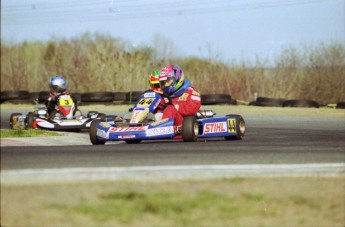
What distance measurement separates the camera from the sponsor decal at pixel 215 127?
43.8 feet

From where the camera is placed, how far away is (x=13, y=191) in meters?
7.68

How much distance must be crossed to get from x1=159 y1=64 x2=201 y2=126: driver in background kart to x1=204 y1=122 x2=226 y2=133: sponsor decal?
35 cm

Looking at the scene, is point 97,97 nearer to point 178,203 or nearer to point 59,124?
point 59,124

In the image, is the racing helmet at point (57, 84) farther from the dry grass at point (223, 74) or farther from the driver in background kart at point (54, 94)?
the dry grass at point (223, 74)

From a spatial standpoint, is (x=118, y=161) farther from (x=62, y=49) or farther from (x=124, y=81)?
(x=62, y=49)

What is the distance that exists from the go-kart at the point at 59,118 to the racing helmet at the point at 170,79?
4.41m

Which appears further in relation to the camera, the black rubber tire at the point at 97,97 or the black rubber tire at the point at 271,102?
the black rubber tire at the point at 97,97

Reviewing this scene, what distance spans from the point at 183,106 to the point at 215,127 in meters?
0.66

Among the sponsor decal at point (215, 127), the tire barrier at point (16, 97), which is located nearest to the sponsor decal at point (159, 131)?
the sponsor decal at point (215, 127)

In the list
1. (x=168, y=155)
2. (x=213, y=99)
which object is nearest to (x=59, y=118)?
(x=168, y=155)

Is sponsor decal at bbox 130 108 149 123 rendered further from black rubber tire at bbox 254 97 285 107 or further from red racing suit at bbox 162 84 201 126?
black rubber tire at bbox 254 97 285 107

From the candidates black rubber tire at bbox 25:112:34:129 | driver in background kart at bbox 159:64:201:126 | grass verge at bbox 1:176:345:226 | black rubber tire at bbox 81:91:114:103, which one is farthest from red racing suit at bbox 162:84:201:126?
black rubber tire at bbox 81:91:114:103

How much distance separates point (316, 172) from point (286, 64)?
23.0 m

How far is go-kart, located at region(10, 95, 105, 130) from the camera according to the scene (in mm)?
17734
